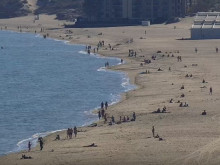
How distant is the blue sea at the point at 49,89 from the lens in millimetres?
63812

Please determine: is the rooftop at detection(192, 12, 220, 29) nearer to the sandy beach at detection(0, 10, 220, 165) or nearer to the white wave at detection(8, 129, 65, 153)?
the sandy beach at detection(0, 10, 220, 165)

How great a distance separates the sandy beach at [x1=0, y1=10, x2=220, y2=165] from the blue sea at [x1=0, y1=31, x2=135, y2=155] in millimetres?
2094

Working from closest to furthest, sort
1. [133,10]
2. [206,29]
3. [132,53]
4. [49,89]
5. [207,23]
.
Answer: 1. [49,89]
2. [132,53]
3. [206,29]
4. [207,23]
5. [133,10]

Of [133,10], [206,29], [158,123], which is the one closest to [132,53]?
[206,29]

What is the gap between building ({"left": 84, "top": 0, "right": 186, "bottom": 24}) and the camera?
6678 inches

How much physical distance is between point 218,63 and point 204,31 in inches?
1278

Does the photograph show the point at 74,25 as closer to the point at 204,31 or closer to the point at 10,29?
the point at 10,29

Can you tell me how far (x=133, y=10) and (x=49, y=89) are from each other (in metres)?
88.8

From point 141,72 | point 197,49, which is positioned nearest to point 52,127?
point 141,72

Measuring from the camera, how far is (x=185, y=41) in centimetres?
12912

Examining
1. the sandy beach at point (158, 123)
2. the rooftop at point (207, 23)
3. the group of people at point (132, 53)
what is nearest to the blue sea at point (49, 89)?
the sandy beach at point (158, 123)

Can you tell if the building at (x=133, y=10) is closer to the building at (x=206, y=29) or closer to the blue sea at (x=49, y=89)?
the blue sea at (x=49, y=89)

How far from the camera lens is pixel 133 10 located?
17150 centimetres

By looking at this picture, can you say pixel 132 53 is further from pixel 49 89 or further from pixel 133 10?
pixel 133 10
